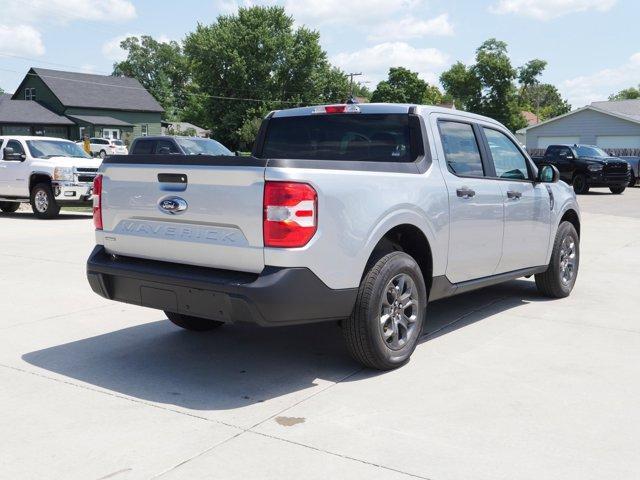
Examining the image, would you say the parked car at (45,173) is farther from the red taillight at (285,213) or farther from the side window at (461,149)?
the red taillight at (285,213)

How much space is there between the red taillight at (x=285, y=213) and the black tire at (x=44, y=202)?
12.7 metres

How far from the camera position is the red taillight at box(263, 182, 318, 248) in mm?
3899

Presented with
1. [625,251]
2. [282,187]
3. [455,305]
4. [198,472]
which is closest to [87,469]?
[198,472]

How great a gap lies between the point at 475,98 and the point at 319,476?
75.2 metres

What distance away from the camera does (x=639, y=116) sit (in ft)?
140

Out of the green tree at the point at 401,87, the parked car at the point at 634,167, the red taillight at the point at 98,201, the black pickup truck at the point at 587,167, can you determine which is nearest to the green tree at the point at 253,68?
the green tree at the point at 401,87

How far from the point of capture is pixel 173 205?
434 centimetres

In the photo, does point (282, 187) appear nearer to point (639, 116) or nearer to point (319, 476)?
point (319, 476)

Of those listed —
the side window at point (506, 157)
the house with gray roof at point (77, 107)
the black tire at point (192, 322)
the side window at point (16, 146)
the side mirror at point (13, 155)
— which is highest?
the house with gray roof at point (77, 107)

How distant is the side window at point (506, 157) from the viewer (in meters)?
6.03

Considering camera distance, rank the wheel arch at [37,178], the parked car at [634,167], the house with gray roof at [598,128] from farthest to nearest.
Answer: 1. the house with gray roof at [598,128]
2. the parked car at [634,167]
3. the wheel arch at [37,178]

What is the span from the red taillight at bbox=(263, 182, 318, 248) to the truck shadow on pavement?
101cm

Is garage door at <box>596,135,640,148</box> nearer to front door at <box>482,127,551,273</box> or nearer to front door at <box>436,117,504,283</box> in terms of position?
front door at <box>482,127,551,273</box>

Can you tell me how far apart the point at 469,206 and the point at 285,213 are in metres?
1.99
